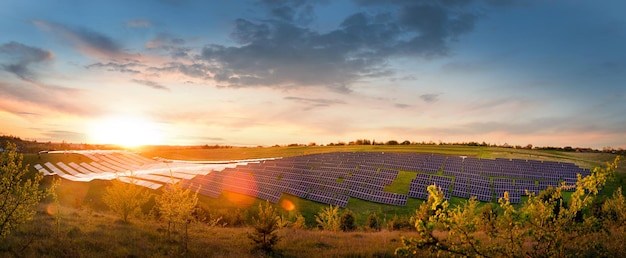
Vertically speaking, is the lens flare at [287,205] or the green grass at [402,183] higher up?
the green grass at [402,183]

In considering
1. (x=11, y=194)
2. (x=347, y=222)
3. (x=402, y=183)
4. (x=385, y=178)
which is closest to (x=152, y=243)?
(x=11, y=194)

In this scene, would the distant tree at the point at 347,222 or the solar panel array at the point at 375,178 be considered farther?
the solar panel array at the point at 375,178

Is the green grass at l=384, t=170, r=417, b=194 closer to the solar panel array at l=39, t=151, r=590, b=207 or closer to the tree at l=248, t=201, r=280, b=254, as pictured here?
the solar panel array at l=39, t=151, r=590, b=207

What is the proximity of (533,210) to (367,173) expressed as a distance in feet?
122

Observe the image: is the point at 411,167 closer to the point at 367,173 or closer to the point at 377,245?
the point at 367,173

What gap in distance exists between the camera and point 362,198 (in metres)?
40.9

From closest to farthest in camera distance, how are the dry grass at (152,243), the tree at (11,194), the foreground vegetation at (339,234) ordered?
the foreground vegetation at (339,234)
the tree at (11,194)
the dry grass at (152,243)

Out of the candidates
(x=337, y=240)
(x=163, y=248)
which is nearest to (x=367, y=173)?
(x=337, y=240)

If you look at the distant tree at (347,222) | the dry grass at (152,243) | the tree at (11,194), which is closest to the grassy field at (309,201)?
the distant tree at (347,222)

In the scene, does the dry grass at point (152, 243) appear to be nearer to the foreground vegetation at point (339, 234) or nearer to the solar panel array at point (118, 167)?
the foreground vegetation at point (339, 234)

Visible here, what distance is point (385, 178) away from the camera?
45906mm

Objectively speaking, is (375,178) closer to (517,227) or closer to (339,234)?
(339,234)

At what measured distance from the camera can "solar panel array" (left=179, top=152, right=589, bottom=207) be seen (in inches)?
1630

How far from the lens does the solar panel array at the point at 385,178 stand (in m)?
→ 41.4
